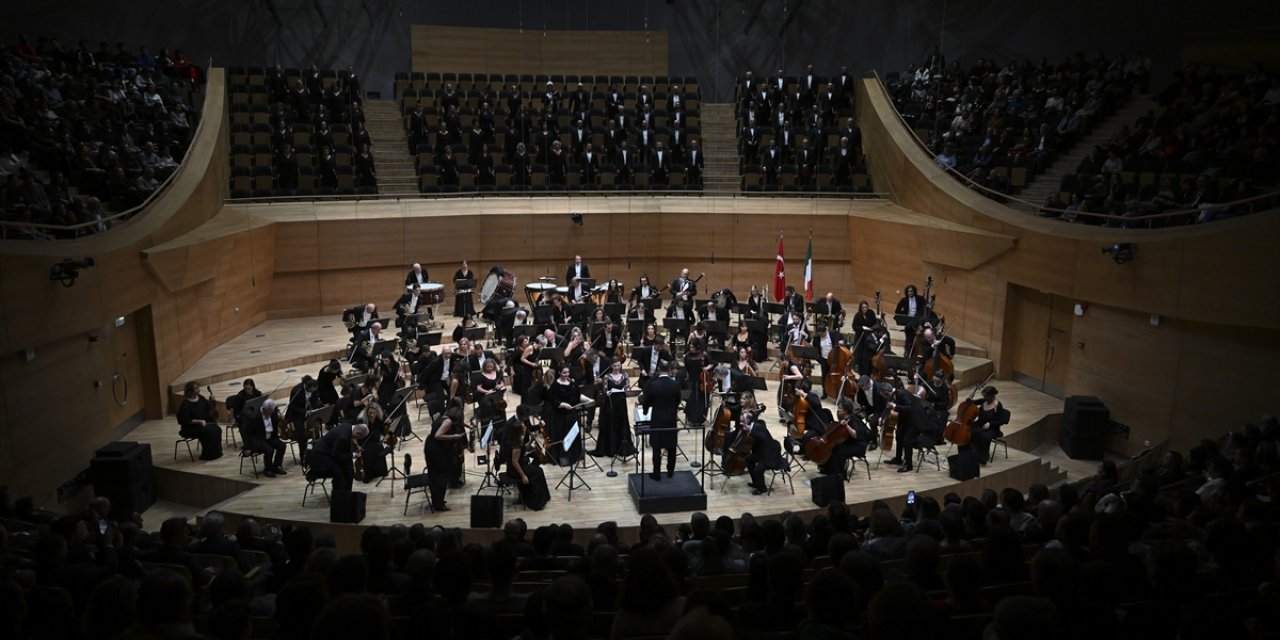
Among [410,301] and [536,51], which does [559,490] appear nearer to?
[410,301]

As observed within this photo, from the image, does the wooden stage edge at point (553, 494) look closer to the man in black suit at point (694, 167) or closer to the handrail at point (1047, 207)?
the handrail at point (1047, 207)

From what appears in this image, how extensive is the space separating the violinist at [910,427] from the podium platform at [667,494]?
2.72 m

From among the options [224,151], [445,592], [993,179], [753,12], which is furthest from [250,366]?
[753,12]

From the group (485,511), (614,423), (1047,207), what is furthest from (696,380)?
(1047,207)

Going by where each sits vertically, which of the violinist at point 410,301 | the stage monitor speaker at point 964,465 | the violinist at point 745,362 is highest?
the violinist at point 410,301

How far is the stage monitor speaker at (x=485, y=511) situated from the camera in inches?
359

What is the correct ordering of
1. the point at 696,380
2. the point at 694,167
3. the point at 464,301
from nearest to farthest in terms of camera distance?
the point at 696,380, the point at 464,301, the point at 694,167

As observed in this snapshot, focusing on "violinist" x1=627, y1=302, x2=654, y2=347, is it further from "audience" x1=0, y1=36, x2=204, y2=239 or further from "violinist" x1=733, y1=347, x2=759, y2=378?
"audience" x1=0, y1=36, x2=204, y2=239

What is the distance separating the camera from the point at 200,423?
11.2 metres

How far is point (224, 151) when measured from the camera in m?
18.0

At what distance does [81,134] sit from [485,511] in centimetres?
967

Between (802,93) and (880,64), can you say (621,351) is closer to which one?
(802,93)

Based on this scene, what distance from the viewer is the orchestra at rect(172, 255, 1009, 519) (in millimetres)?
10312

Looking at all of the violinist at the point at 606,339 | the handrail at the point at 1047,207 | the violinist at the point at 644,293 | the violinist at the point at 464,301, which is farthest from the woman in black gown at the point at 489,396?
the handrail at the point at 1047,207
